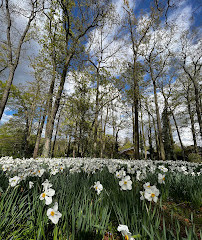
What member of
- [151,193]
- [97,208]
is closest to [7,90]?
[97,208]

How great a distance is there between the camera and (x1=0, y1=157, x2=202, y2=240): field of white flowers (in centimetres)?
111

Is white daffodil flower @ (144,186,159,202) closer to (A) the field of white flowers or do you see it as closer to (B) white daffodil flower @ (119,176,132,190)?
(A) the field of white flowers

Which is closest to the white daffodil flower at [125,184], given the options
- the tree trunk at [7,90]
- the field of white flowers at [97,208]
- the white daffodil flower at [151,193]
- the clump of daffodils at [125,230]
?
the field of white flowers at [97,208]

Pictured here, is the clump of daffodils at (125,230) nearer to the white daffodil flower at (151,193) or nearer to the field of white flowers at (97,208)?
the field of white flowers at (97,208)

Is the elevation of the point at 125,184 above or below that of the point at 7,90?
below

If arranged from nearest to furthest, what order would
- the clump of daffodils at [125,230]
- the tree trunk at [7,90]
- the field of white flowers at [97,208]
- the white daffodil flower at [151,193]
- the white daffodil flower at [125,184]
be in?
1. the clump of daffodils at [125,230]
2. the field of white flowers at [97,208]
3. the white daffodil flower at [151,193]
4. the white daffodil flower at [125,184]
5. the tree trunk at [7,90]

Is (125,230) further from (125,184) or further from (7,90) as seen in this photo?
(7,90)

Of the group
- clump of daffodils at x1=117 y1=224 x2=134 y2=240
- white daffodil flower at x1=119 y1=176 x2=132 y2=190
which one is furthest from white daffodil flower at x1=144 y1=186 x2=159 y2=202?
clump of daffodils at x1=117 y1=224 x2=134 y2=240

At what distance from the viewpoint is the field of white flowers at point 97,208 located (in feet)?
3.63

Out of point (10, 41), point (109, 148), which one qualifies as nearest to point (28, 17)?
point (10, 41)

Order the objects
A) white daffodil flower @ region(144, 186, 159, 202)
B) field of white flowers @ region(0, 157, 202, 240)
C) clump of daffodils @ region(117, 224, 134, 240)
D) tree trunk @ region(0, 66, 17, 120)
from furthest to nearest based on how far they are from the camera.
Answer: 1. tree trunk @ region(0, 66, 17, 120)
2. white daffodil flower @ region(144, 186, 159, 202)
3. field of white flowers @ region(0, 157, 202, 240)
4. clump of daffodils @ region(117, 224, 134, 240)

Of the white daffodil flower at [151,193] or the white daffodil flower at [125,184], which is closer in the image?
the white daffodil flower at [151,193]

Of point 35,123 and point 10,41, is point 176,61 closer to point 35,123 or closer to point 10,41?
point 10,41

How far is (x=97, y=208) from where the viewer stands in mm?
1355
